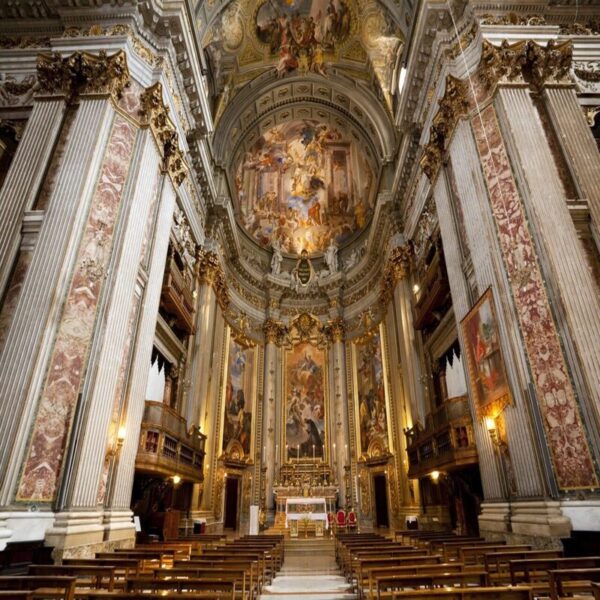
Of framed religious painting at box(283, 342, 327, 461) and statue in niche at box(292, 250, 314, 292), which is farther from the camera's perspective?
Result: statue in niche at box(292, 250, 314, 292)

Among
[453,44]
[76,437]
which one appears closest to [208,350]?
[76,437]

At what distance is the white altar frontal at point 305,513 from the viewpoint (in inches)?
604

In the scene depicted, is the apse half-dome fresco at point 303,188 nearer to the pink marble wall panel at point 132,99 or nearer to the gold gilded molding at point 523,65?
the pink marble wall panel at point 132,99

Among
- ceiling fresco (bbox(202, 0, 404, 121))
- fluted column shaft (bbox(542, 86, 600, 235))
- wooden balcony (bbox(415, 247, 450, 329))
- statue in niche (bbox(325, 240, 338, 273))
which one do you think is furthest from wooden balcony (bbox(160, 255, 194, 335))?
statue in niche (bbox(325, 240, 338, 273))

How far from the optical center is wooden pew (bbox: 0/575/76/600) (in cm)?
328

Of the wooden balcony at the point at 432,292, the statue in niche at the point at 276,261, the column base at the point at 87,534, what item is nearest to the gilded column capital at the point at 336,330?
the statue in niche at the point at 276,261

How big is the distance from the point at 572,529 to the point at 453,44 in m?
10.3

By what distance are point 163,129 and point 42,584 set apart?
935 centimetres

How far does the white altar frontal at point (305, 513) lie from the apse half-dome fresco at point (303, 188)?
1266cm

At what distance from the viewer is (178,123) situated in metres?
11.7

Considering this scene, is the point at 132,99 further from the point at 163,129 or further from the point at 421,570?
the point at 421,570

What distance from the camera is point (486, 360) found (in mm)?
8000

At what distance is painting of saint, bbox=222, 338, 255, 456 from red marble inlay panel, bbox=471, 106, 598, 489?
12.7 metres

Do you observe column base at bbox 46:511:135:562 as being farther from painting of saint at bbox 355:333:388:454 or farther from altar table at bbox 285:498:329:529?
painting of saint at bbox 355:333:388:454
